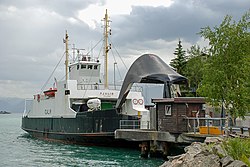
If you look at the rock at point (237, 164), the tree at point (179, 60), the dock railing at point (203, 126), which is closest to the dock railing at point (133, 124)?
the dock railing at point (203, 126)

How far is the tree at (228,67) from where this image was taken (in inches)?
671

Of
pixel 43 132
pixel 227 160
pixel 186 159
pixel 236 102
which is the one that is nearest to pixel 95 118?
pixel 43 132

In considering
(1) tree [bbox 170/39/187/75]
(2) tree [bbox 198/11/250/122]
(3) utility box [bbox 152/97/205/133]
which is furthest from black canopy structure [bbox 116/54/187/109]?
(1) tree [bbox 170/39/187/75]

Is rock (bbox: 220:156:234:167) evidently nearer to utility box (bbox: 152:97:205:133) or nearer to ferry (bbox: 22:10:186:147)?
utility box (bbox: 152:97:205:133)

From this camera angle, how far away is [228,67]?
1753 centimetres

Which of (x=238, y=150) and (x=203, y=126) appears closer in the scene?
(x=238, y=150)

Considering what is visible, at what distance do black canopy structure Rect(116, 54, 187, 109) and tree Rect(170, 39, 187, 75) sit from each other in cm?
2576

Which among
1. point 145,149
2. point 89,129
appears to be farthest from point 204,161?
point 89,129

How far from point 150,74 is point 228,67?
855 centimetres

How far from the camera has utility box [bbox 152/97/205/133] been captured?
20.3 meters

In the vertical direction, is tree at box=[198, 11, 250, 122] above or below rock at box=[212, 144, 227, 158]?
above

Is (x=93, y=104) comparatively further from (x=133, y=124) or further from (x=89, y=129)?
(x=133, y=124)

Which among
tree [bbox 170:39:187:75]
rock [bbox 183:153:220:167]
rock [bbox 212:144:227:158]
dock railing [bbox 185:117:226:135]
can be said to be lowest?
rock [bbox 183:153:220:167]

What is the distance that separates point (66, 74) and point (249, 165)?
32.3 metres
